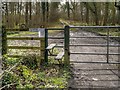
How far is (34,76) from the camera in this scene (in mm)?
4055

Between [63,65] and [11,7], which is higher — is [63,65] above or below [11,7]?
below

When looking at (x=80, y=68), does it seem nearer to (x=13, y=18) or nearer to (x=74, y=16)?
(x=13, y=18)

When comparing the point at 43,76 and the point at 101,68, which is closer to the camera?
the point at 43,76

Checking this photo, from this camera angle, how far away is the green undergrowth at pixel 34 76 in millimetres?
3537

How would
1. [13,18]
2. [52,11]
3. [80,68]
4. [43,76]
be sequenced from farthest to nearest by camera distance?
[52,11]
[13,18]
[80,68]
[43,76]

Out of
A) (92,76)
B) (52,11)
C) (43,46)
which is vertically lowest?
(92,76)

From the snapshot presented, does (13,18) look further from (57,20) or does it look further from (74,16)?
(74,16)

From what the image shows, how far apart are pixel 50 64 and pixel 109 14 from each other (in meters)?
14.2

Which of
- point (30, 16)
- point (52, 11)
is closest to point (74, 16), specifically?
point (52, 11)

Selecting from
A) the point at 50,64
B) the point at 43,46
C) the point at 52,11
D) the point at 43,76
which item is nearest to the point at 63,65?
the point at 50,64

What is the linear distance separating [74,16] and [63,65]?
15553 millimetres

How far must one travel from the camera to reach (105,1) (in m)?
18.1

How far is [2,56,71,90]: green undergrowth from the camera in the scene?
3537 millimetres

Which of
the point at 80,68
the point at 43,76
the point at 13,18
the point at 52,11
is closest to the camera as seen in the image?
the point at 43,76
